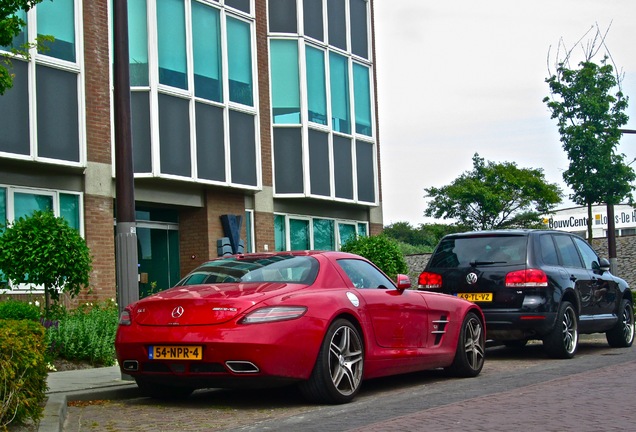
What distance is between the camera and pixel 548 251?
1394 cm

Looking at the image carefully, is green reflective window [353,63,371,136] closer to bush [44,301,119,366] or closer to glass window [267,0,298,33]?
glass window [267,0,298,33]

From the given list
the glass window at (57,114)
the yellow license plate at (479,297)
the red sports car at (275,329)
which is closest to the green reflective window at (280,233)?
the glass window at (57,114)

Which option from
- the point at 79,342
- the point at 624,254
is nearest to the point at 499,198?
the point at 624,254

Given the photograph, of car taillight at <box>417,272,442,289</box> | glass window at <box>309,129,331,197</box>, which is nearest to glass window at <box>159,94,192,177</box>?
glass window at <box>309,129,331,197</box>

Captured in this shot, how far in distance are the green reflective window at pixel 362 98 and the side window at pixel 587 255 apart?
38.0ft

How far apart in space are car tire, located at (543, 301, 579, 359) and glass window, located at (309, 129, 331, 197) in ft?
36.1

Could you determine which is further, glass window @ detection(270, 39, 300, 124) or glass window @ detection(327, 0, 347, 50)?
glass window @ detection(327, 0, 347, 50)

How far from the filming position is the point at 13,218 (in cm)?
1709

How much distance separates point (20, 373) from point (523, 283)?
8.02m

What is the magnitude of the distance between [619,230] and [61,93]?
200ft

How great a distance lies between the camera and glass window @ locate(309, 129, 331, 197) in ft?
78.8

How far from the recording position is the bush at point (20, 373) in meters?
6.54

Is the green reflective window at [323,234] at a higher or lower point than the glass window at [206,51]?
lower

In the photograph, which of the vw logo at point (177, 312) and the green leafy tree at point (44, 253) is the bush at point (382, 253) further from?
the vw logo at point (177, 312)
